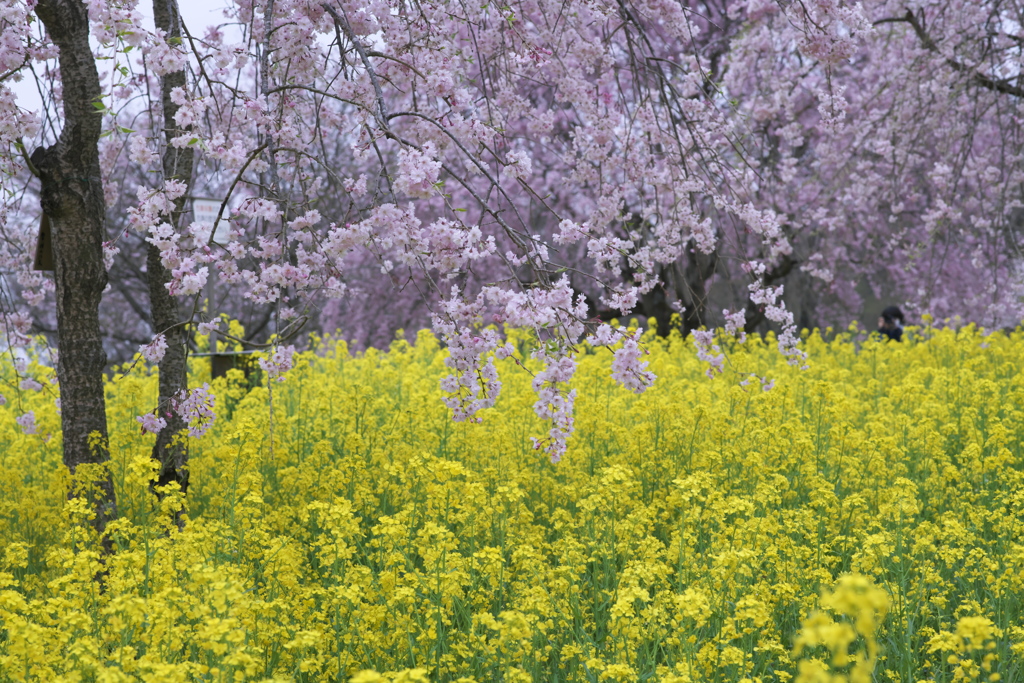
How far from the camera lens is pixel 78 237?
4246 mm

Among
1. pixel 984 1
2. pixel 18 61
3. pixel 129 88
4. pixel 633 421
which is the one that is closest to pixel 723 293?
pixel 984 1

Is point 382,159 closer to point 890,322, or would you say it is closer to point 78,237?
point 78,237

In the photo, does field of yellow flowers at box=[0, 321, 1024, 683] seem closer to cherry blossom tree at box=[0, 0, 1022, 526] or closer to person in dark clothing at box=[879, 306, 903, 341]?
cherry blossom tree at box=[0, 0, 1022, 526]

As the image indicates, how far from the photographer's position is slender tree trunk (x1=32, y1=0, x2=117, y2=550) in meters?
4.16

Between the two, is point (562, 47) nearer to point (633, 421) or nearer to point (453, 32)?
point (453, 32)

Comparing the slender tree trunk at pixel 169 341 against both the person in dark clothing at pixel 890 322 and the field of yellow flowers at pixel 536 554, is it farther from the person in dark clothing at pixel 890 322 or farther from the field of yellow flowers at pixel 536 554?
the person in dark clothing at pixel 890 322

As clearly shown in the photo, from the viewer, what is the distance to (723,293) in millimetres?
22438

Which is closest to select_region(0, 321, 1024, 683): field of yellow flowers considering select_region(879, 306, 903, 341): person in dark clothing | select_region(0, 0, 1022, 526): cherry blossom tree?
select_region(0, 0, 1022, 526): cherry blossom tree

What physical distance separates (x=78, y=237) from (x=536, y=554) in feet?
9.04

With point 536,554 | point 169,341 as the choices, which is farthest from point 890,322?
point 169,341

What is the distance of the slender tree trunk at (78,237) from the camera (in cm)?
416

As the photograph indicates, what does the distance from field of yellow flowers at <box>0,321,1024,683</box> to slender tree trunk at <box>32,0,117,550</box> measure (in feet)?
0.84

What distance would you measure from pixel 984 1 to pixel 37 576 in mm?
9827

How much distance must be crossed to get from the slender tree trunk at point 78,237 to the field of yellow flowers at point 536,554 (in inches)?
10.1
